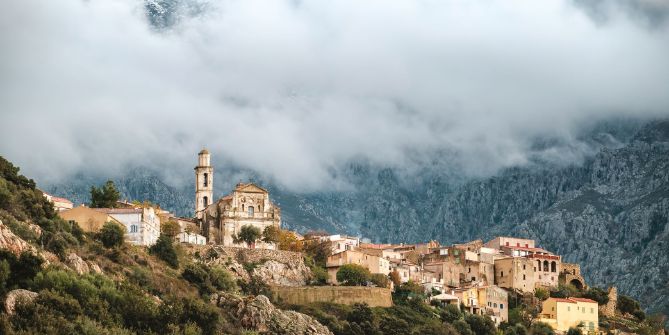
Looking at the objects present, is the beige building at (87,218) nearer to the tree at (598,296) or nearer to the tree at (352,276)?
the tree at (352,276)

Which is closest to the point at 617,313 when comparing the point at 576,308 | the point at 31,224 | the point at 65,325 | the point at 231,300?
the point at 576,308

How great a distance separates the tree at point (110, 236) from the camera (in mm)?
96500

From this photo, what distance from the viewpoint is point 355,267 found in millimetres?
117938

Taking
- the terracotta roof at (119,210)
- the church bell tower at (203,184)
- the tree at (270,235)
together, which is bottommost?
the tree at (270,235)

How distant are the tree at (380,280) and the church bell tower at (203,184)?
22.0m

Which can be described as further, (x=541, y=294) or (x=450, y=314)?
(x=541, y=294)

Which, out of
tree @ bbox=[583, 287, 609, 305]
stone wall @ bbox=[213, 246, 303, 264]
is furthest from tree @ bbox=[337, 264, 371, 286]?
tree @ bbox=[583, 287, 609, 305]

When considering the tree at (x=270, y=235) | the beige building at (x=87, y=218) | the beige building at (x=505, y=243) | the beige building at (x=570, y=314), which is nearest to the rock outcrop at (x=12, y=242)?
the beige building at (x=87, y=218)

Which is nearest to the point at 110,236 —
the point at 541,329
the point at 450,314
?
the point at 450,314

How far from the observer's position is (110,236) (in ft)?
317

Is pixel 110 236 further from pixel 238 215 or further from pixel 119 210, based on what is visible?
pixel 238 215

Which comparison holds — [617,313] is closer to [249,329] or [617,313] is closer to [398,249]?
[398,249]

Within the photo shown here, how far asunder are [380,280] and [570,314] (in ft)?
64.4

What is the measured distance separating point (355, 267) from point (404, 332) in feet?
49.8
